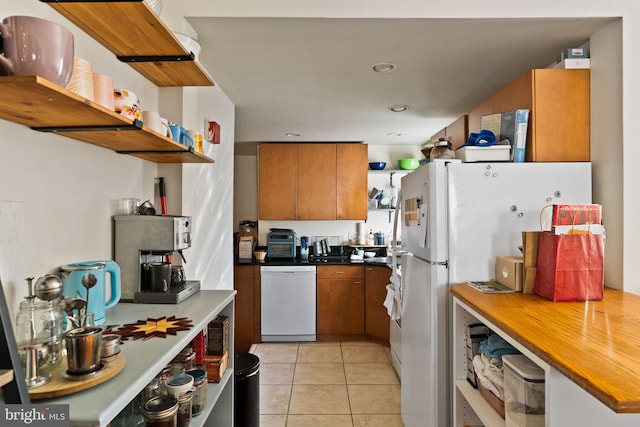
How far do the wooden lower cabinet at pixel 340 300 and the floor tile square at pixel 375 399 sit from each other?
1.12 m

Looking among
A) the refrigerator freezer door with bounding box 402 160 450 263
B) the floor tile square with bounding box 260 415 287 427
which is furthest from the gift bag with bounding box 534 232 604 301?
the floor tile square with bounding box 260 415 287 427

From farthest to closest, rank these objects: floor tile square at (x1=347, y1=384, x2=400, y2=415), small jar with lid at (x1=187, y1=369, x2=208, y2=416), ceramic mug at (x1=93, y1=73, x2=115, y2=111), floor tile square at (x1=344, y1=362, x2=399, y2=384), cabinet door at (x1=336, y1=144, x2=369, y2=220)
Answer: cabinet door at (x1=336, y1=144, x2=369, y2=220), floor tile square at (x1=344, y1=362, x2=399, y2=384), floor tile square at (x1=347, y1=384, x2=400, y2=415), small jar with lid at (x1=187, y1=369, x2=208, y2=416), ceramic mug at (x1=93, y1=73, x2=115, y2=111)

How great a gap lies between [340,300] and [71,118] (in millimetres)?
3500

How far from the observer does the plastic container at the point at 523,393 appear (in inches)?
44.1

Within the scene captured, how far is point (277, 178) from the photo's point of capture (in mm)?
4527

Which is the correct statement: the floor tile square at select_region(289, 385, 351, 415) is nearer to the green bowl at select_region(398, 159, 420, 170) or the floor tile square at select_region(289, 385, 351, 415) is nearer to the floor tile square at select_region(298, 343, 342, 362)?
the floor tile square at select_region(298, 343, 342, 362)

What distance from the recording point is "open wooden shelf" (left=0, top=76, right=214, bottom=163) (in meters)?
0.83

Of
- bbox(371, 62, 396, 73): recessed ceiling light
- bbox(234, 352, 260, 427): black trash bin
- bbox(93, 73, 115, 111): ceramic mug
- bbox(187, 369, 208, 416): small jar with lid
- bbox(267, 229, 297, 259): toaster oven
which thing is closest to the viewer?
bbox(93, 73, 115, 111): ceramic mug

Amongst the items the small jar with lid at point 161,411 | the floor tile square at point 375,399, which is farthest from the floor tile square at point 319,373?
the small jar with lid at point 161,411

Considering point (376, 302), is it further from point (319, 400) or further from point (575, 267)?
point (575, 267)

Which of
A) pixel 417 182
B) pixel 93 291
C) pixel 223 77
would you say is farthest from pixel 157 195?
pixel 417 182

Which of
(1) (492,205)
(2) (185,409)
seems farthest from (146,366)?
(1) (492,205)

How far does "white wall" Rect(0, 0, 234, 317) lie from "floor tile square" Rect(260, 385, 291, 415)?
118cm

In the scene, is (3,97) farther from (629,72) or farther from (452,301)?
(629,72)
